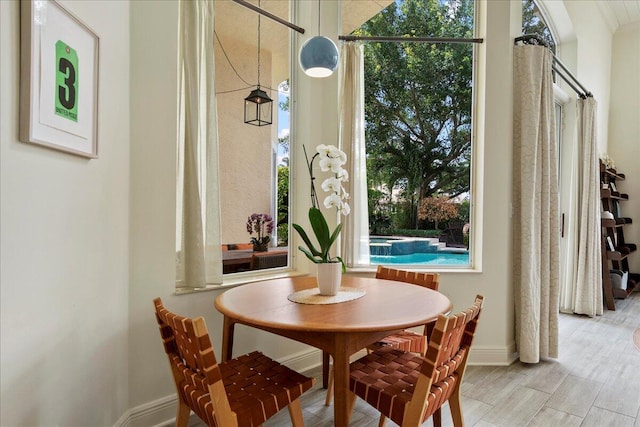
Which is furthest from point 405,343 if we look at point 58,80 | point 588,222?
point 588,222

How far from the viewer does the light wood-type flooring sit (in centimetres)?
211

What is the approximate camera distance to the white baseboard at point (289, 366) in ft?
6.35

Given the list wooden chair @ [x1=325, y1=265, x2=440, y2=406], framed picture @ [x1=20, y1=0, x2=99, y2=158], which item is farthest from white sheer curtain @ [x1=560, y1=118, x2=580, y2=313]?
framed picture @ [x1=20, y1=0, x2=99, y2=158]

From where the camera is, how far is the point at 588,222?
165 inches

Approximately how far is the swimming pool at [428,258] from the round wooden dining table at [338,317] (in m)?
1.09

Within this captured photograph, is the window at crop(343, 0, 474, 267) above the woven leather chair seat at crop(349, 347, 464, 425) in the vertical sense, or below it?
above

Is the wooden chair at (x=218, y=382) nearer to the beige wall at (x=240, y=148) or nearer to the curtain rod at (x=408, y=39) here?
the beige wall at (x=240, y=148)

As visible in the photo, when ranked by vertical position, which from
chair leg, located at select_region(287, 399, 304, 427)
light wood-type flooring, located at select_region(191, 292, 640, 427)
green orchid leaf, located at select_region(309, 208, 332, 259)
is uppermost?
green orchid leaf, located at select_region(309, 208, 332, 259)

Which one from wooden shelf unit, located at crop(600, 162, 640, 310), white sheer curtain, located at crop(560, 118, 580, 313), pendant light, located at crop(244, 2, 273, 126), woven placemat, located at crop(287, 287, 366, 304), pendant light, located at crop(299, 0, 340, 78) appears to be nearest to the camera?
woven placemat, located at crop(287, 287, 366, 304)

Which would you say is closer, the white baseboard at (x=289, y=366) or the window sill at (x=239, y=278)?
the white baseboard at (x=289, y=366)

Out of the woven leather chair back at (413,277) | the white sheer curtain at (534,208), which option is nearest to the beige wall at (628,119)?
the white sheer curtain at (534,208)

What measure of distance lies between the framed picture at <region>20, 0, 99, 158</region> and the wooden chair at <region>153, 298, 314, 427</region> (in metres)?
0.71

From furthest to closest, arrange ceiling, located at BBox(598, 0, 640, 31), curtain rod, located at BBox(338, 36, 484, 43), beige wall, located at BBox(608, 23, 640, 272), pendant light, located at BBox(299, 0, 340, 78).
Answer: beige wall, located at BBox(608, 23, 640, 272), ceiling, located at BBox(598, 0, 640, 31), curtain rod, located at BBox(338, 36, 484, 43), pendant light, located at BBox(299, 0, 340, 78)

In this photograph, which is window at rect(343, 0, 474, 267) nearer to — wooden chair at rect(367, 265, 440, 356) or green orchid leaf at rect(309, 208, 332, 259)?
wooden chair at rect(367, 265, 440, 356)
